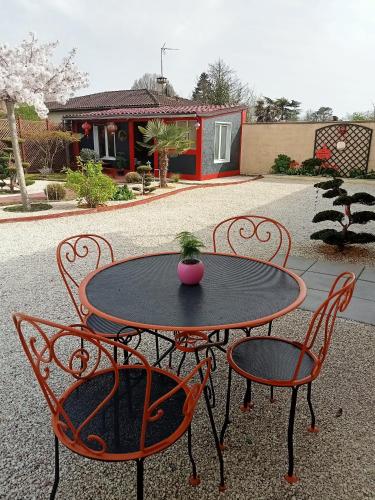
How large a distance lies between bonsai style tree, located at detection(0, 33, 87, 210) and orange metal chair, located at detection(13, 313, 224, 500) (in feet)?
22.5

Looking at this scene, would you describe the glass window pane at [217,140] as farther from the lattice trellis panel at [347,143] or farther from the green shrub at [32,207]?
the green shrub at [32,207]

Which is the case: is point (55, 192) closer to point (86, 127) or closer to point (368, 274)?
point (86, 127)

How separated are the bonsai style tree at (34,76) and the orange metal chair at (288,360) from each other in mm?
6990

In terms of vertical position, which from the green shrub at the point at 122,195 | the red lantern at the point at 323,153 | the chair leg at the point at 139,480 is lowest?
the green shrub at the point at 122,195

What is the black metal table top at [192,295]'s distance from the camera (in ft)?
5.68

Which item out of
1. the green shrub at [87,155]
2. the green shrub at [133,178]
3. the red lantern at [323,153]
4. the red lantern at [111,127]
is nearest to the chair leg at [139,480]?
the red lantern at [323,153]

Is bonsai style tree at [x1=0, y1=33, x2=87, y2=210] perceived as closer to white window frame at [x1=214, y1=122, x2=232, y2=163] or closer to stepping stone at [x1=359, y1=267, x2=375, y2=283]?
stepping stone at [x1=359, y1=267, x2=375, y2=283]

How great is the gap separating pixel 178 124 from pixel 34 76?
7149mm

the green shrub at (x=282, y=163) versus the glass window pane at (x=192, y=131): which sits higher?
the glass window pane at (x=192, y=131)

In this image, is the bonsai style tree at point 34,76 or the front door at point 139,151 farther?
the front door at point 139,151

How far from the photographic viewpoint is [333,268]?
15.2ft

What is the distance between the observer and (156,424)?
150 centimetres

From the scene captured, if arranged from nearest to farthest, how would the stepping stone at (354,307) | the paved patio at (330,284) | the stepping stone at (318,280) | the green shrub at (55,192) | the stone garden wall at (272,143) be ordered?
the stepping stone at (354,307), the paved patio at (330,284), the stepping stone at (318,280), the green shrub at (55,192), the stone garden wall at (272,143)

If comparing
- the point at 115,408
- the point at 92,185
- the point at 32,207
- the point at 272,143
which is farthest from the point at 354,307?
the point at 272,143
